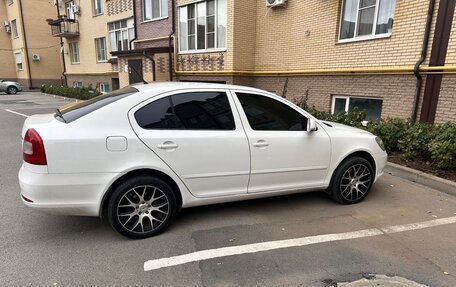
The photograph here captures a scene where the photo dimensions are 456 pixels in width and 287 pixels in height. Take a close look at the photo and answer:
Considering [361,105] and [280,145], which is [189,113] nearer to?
[280,145]

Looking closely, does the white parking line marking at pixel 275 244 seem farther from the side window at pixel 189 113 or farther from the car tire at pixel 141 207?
the side window at pixel 189 113

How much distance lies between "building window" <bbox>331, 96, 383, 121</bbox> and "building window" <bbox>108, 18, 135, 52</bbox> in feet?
40.7

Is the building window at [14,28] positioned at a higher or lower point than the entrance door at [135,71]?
higher

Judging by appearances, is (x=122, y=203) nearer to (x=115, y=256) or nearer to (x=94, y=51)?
(x=115, y=256)

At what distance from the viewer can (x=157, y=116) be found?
10.6ft

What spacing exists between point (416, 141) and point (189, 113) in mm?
4345

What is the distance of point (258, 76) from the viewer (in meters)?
11.2

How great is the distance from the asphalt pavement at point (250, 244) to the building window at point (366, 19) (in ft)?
15.9

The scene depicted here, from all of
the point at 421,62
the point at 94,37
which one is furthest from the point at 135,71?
the point at 421,62

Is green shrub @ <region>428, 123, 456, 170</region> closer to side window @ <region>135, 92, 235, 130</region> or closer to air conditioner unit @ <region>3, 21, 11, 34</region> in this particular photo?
side window @ <region>135, 92, 235, 130</region>

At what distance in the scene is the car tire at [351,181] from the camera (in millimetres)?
4113

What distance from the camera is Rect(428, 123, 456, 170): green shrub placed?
15.9 feet

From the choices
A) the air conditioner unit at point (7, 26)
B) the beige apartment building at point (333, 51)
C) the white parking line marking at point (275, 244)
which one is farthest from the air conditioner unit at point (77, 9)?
the white parking line marking at point (275, 244)

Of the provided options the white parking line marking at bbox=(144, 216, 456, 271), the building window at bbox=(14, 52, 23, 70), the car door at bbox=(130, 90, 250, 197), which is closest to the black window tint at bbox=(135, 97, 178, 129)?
the car door at bbox=(130, 90, 250, 197)
